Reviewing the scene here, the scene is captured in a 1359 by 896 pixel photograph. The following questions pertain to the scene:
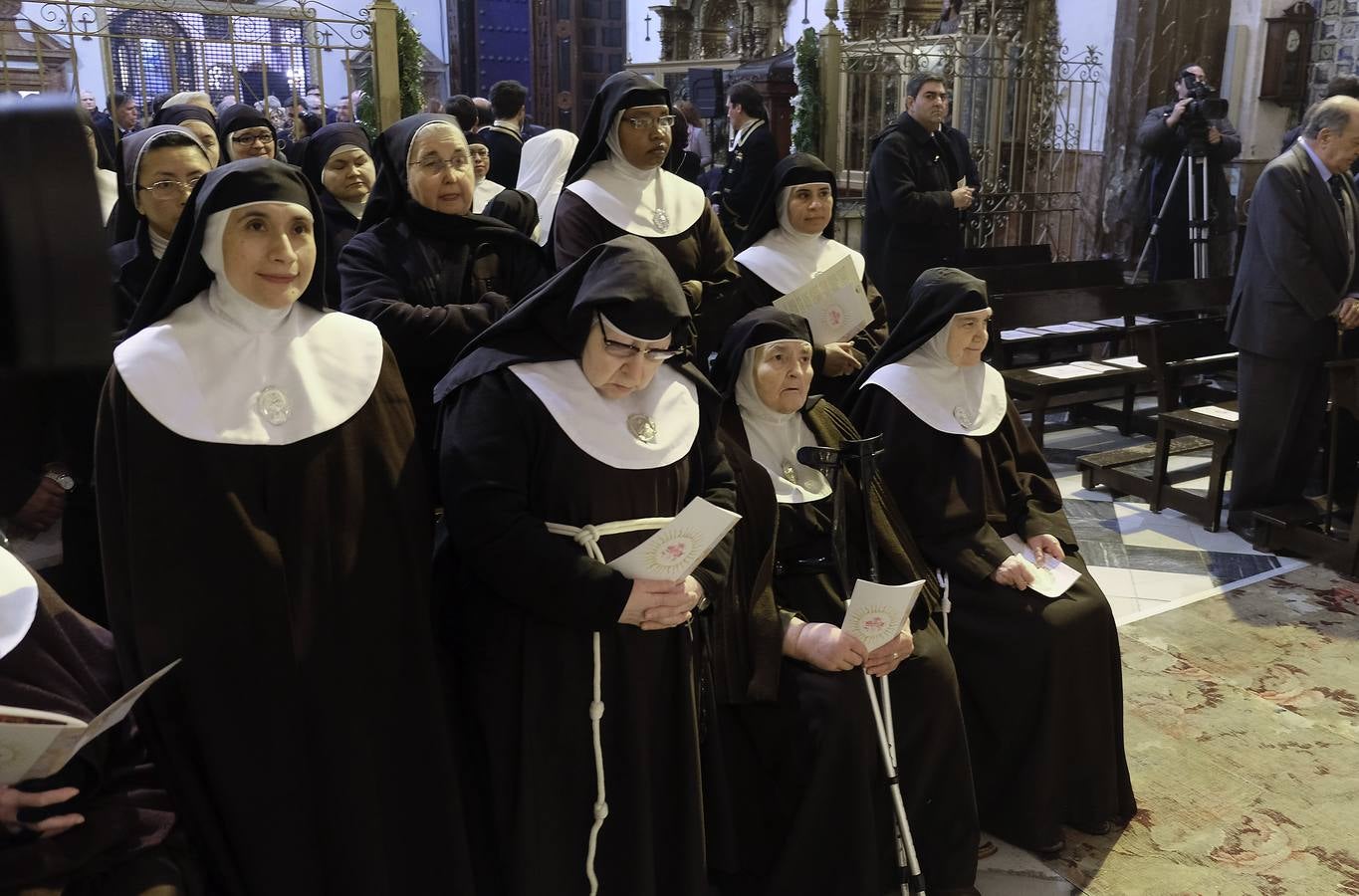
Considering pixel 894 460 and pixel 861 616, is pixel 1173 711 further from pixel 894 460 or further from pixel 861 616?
pixel 861 616

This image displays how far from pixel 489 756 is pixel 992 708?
4.85ft

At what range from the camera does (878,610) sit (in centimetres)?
271

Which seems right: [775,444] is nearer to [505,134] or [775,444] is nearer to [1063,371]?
[1063,371]

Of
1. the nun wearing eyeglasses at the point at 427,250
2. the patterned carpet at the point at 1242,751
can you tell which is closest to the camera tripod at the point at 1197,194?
the patterned carpet at the point at 1242,751

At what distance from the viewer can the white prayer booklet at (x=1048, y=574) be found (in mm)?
3322

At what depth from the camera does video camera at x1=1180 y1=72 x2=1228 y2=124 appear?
8.44m

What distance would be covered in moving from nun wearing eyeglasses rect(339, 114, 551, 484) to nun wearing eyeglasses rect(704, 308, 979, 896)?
0.72 meters

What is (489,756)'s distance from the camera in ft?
8.48

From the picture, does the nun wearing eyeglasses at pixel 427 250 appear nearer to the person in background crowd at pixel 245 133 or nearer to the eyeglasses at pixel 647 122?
the eyeglasses at pixel 647 122

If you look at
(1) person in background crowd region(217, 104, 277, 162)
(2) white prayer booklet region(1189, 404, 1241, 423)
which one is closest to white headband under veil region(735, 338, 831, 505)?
(1) person in background crowd region(217, 104, 277, 162)

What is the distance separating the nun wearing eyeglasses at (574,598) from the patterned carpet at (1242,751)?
129 centimetres

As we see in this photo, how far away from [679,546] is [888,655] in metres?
0.76

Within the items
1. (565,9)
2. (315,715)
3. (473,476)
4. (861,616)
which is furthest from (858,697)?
(565,9)

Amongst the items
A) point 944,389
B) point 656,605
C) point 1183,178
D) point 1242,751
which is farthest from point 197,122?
point 1183,178
